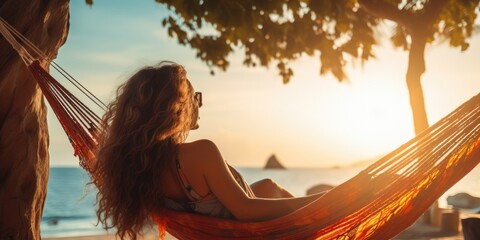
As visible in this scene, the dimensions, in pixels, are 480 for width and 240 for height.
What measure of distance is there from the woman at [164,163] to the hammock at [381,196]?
57 mm

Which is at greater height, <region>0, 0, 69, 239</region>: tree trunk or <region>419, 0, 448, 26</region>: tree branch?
<region>419, 0, 448, 26</region>: tree branch

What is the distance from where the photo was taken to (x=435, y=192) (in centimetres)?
227

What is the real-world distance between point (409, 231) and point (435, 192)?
11.5 ft

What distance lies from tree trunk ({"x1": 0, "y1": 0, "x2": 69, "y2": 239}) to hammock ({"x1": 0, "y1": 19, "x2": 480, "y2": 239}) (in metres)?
0.70

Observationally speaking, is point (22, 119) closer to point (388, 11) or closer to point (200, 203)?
point (200, 203)

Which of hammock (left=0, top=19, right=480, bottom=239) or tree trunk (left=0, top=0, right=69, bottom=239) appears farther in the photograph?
tree trunk (left=0, top=0, right=69, bottom=239)

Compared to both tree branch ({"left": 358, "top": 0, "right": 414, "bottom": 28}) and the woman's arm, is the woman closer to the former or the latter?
the woman's arm

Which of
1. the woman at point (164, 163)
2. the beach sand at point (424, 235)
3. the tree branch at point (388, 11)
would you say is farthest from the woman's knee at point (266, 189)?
the tree branch at point (388, 11)

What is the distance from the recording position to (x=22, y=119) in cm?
311

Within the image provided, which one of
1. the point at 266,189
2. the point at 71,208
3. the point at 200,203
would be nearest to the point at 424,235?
the point at 266,189

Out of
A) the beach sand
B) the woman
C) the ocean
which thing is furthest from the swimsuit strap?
the ocean

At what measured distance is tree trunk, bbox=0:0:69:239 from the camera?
9.89 ft

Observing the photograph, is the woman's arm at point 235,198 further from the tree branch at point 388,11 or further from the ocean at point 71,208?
the ocean at point 71,208

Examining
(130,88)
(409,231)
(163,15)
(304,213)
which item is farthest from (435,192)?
(163,15)
